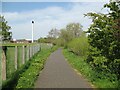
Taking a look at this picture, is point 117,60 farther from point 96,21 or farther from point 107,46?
point 96,21

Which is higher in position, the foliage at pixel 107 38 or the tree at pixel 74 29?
the foliage at pixel 107 38

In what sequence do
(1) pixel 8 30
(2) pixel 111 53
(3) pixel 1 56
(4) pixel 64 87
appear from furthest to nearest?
1. (1) pixel 8 30
2. (2) pixel 111 53
3. (4) pixel 64 87
4. (3) pixel 1 56

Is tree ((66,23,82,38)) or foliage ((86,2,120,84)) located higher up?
foliage ((86,2,120,84))

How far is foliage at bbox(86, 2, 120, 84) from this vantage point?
1173cm

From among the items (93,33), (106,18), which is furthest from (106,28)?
(93,33)

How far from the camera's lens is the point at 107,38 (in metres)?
12.4

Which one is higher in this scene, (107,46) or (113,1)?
(113,1)

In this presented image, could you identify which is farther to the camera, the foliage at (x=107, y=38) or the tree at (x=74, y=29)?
the tree at (x=74, y=29)

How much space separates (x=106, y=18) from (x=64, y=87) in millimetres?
3640

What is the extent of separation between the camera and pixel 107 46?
12.7 metres

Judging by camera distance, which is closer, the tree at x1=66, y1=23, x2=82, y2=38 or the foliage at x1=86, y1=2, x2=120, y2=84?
the foliage at x1=86, y1=2, x2=120, y2=84

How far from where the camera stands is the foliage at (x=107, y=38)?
11.7m

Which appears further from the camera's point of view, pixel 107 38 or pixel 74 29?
pixel 74 29

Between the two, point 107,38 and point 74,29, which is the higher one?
point 107,38
